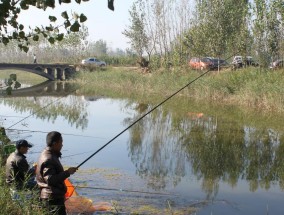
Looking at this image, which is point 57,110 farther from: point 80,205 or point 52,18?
point 52,18

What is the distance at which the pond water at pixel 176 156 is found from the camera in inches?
347

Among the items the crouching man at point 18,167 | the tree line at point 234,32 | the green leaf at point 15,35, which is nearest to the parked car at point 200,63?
the tree line at point 234,32

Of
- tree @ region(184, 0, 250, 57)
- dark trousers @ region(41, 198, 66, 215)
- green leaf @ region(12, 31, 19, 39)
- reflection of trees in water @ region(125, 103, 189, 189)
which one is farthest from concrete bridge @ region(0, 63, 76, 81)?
green leaf @ region(12, 31, 19, 39)

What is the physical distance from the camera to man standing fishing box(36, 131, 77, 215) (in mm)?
4922

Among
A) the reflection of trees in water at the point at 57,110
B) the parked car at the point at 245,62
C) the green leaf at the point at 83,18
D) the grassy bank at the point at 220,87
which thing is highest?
the parked car at the point at 245,62

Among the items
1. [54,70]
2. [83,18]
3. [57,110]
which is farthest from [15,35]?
Result: [54,70]

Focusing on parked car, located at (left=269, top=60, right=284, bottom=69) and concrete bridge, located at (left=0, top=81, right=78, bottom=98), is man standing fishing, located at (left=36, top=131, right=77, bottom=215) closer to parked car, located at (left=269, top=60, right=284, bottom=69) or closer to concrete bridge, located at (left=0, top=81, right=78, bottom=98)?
concrete bridge, located at (left=0, top=81, right=78, bottom=98)

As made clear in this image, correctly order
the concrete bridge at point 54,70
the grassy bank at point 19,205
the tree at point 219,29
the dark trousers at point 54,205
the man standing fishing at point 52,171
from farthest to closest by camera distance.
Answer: the concrete bridge at point 54,70, the tree at point 219,29, the dark trousers at point 54,205, the grassy bank at point 19,205, the man standing fishing at point 52,171

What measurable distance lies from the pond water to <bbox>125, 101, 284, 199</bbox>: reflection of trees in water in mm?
25

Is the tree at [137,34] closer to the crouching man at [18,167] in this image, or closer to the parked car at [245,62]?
the parked car at [245,62]

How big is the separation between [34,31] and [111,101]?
24.2 metres

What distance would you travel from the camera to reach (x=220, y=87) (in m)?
24.6

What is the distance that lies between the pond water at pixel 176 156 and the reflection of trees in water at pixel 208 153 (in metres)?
0.03

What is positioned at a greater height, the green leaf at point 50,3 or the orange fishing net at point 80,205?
the green leaf at point 50,3
